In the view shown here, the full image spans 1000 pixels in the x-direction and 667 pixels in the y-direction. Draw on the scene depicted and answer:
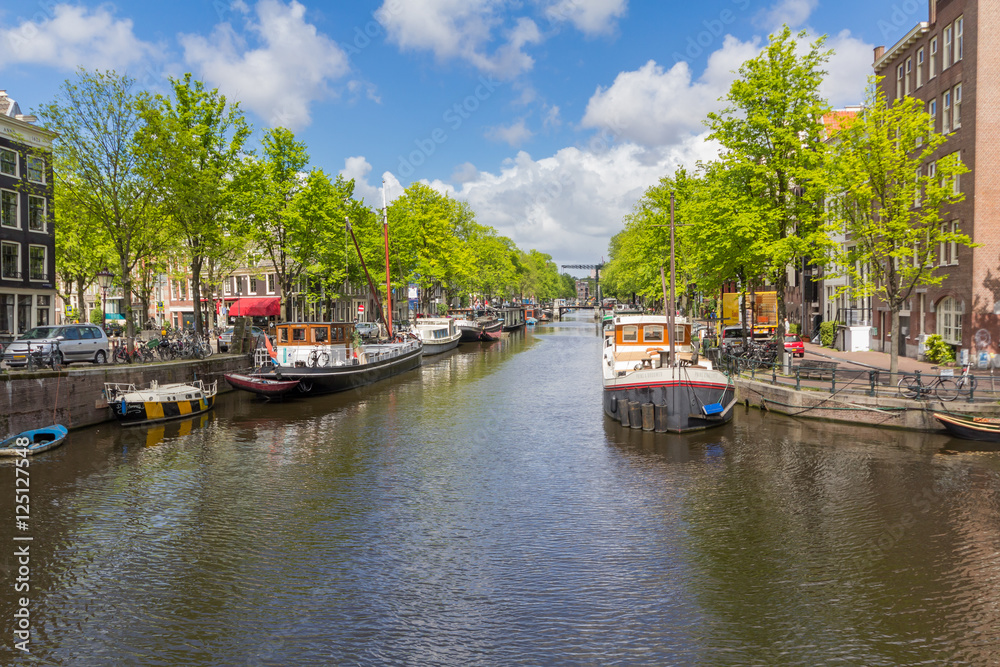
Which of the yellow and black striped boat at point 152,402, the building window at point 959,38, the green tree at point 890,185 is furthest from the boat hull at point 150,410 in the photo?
the building window at point 959,38

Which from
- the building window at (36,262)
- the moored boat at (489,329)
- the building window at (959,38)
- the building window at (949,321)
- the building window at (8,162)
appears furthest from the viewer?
the moored boat at (489,329)

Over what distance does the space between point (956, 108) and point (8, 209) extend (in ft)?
187

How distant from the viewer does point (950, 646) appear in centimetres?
1026

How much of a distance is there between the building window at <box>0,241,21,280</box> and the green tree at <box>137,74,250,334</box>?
1344cm

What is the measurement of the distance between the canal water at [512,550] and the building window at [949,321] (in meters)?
16.3

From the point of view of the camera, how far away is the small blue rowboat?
2178 centimetres

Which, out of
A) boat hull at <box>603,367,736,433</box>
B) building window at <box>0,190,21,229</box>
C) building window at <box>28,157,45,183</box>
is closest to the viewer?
boat hull at <box>603,367,736,433</box>

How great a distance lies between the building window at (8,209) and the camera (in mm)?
44969

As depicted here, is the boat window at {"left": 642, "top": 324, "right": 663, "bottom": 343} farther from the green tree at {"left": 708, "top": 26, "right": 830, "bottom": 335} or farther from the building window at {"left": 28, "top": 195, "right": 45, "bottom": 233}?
the building window at {"left": 28, "top": 195, "right": 45, "bottom": 233}

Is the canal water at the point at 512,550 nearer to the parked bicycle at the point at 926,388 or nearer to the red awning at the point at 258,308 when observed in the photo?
the parked bicycle at the point at 926,388

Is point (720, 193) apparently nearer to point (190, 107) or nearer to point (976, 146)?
point (976, 146)

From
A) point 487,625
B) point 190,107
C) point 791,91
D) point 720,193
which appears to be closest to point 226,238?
point 190,107

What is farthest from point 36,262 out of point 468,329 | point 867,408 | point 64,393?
point 867,408

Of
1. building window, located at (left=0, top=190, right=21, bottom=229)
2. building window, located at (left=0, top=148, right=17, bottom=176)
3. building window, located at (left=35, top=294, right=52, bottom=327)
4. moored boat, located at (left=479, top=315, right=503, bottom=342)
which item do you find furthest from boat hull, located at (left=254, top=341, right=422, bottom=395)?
moored boat, located at (left=479, top=315, right=503, bottom=342)
